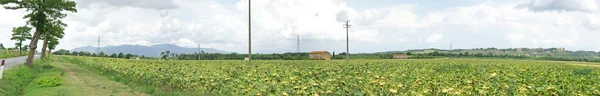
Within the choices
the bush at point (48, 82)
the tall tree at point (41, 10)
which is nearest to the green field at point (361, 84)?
the bush at point (48, 82)

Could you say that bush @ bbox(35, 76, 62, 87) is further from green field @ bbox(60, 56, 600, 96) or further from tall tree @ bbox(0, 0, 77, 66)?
tall tree @ bbox(0, 0, 77, 66)

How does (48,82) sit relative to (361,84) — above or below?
below

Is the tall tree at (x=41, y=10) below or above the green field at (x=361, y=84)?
above

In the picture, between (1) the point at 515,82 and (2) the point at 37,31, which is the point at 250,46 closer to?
(2) the point at 37,31

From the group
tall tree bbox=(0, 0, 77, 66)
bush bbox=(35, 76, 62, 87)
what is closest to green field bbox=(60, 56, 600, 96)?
bush bbox=(35, 76, 62, 87)

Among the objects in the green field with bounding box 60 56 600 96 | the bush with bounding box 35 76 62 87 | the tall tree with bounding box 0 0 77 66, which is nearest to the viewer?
the green field with bounding box 60 56 600 96

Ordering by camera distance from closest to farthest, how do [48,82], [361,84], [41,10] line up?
[361,84] < [48,82] < [41,10]

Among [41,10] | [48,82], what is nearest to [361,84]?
[48,82]

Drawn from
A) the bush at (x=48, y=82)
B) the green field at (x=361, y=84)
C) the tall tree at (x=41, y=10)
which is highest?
the tall tree at (x=41, y=10)

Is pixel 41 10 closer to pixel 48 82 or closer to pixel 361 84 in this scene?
pixel 48 82

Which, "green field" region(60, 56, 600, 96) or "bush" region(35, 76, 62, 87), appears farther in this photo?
"bush" region(35, 76, 62, 87)

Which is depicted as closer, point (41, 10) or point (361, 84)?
point (361, 84)

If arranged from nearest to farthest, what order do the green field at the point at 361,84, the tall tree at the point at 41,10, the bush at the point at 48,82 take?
the green field at the point at 361,84 < the bush at the point at 48,82 < the tall tree at the point at 41,10

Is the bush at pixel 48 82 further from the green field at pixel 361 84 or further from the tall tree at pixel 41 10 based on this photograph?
the tall tree at pixel 41 10
